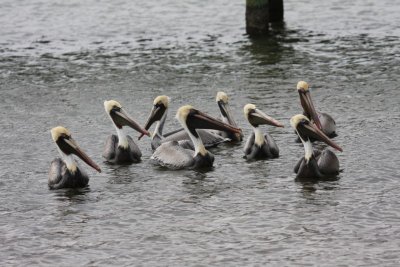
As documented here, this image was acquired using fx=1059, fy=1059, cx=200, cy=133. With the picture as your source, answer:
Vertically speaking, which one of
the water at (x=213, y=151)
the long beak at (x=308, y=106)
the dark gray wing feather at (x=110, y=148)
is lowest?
the water at (x=213, y=151)

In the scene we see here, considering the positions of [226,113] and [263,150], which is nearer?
[263,150]

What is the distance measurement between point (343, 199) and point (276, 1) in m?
13.8

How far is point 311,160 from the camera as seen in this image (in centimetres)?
1097

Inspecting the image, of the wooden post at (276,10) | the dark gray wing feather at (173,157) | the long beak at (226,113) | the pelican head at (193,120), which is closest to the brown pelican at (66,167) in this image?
the dark gray wing feather at (173,157)

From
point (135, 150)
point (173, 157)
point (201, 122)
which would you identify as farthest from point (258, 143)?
point (135, 150)

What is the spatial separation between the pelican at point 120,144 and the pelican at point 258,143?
4.10 feet

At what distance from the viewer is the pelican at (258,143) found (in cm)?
1192

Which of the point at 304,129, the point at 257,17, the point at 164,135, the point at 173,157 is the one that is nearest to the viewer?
the point at 304,129

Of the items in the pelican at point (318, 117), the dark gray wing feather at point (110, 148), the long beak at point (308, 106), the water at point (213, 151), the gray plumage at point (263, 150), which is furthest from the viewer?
the long beak at point (308, 106)

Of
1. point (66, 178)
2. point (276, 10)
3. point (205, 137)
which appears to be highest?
point (276, 10)

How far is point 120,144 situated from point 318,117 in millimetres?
2510

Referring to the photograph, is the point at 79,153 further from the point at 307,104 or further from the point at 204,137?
the point at 307,104

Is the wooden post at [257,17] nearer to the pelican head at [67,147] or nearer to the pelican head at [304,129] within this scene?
the pelican head at [304,129]

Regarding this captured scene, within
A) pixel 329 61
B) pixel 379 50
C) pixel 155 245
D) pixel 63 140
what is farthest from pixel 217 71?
pixel 155 245
